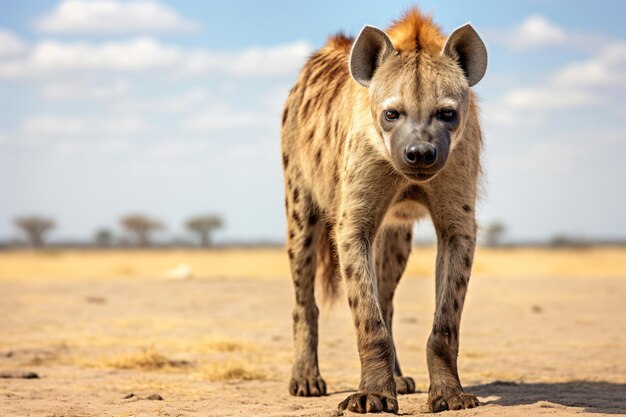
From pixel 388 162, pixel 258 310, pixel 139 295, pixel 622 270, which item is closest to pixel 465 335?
pixel 258 310

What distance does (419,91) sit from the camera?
187 inches

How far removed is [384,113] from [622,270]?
19.9 meters

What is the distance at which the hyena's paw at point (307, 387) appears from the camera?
19.5 feet

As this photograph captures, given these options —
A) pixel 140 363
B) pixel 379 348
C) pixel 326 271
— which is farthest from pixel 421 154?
pixel 140 363

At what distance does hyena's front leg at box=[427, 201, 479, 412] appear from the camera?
192 inches

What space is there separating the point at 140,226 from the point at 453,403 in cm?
6611

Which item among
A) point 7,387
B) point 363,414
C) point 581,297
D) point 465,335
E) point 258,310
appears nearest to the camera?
point 363,414

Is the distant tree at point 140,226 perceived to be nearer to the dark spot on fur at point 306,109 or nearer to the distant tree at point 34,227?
the distant tree at point 34,227

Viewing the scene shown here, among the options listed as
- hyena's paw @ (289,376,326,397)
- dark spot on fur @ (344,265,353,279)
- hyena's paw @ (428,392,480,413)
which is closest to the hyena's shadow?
hyena's paw @ (428,392,480,413)

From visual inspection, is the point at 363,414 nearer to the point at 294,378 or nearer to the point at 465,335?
the point at 294,378

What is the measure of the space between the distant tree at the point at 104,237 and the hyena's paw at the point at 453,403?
74.7 meters

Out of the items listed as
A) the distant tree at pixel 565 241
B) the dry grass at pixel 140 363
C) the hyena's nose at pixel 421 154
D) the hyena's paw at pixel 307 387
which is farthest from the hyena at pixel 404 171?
the distant tree at pixel 565 241

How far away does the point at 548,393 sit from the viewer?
18.7 ft

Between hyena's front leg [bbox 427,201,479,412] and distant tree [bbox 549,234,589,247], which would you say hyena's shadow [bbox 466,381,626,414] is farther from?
distant tree [bbox 549,234,589,247]
